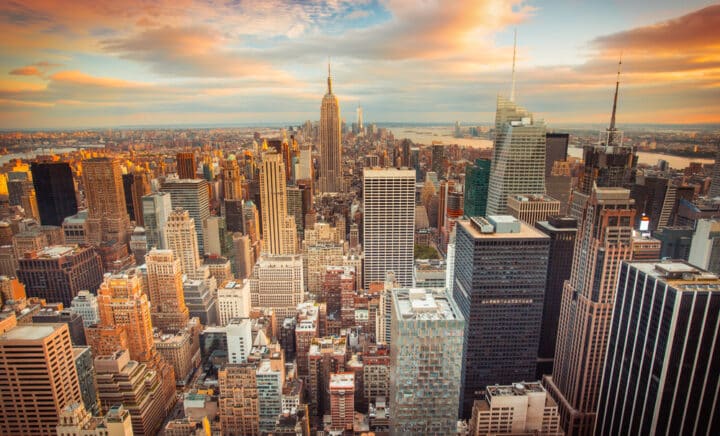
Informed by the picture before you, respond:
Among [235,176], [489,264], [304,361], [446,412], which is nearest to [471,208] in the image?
[489,264]

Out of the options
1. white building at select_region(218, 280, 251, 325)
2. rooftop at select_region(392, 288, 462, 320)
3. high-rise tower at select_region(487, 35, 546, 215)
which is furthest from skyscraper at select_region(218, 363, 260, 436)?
high-rise tower at select_region(487, 35, 546, 215)

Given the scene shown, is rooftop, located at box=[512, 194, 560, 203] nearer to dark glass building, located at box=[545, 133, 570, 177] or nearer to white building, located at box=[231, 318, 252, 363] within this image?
dark glass building, located at box=[545, 133, 570, 177]

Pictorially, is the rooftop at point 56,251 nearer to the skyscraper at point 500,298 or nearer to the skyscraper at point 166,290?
the skyscraper at point 166,290

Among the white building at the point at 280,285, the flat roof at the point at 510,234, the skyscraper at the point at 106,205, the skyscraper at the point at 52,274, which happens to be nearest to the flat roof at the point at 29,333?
the skyscraper at the point at 52,274

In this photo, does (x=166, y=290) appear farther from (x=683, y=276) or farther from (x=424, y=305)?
(x=683, y=276)

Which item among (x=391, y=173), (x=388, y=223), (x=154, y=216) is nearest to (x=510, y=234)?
(x=391, y=173)

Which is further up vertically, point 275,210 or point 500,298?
point 275,210
